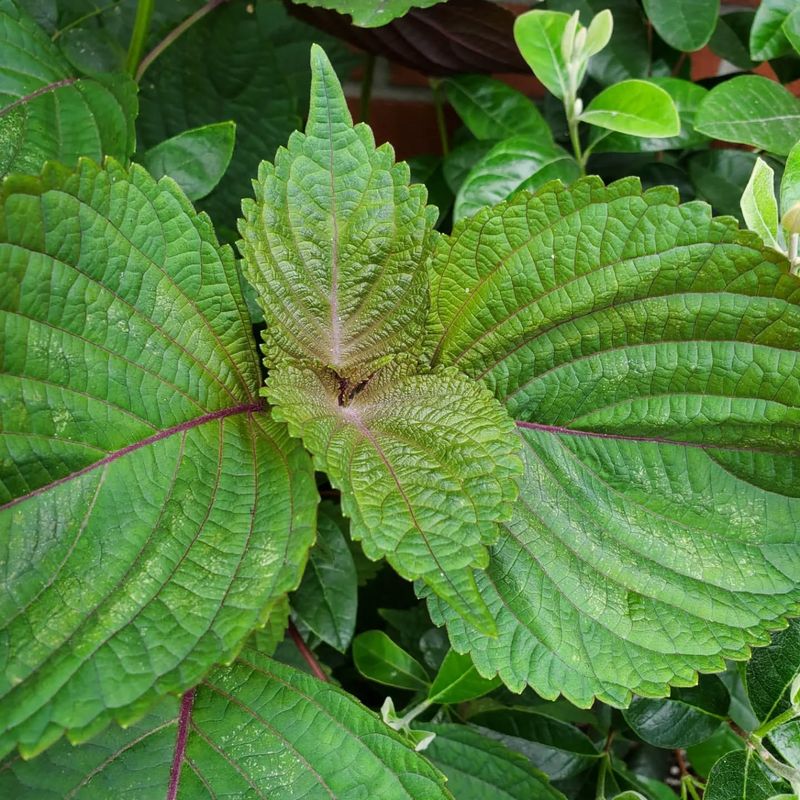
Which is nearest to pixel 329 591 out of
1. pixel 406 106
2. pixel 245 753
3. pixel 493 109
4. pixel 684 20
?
pixel 245 753

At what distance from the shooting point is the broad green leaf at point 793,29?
2.52 feet

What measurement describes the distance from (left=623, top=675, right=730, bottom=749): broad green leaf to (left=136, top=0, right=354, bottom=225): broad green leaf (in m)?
0.62

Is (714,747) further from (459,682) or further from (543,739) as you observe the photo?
(459,682)

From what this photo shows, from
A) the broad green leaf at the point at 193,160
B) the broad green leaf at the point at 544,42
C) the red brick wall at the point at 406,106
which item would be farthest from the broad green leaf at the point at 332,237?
the red brick wall at the point at 406,106

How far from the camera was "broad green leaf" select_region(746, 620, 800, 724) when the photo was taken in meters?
0.67

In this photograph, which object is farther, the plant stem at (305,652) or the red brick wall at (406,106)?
the red brick wall at (406,106)

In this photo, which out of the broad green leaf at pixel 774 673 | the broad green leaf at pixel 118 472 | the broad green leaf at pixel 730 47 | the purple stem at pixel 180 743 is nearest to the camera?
the broad green leaf at pixel 118 472

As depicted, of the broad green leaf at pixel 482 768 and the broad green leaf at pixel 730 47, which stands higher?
the broad green leaf at pixel 730 47

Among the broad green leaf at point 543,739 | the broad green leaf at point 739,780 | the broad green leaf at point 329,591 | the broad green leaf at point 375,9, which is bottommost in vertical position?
the broad green leaf at point 543,739

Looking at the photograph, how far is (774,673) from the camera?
26.5 inches

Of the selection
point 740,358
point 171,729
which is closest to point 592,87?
point 740,358

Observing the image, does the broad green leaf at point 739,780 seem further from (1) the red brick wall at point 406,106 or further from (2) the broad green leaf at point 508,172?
(1) the red brick wall at point 406,106

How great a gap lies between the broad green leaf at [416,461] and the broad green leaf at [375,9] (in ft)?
1.00

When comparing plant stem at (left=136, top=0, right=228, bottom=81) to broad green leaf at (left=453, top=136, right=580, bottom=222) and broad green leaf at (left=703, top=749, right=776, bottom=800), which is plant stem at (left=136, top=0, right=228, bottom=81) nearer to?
broad green leaf at (left=453, top=136, right=580, bottom=222)
